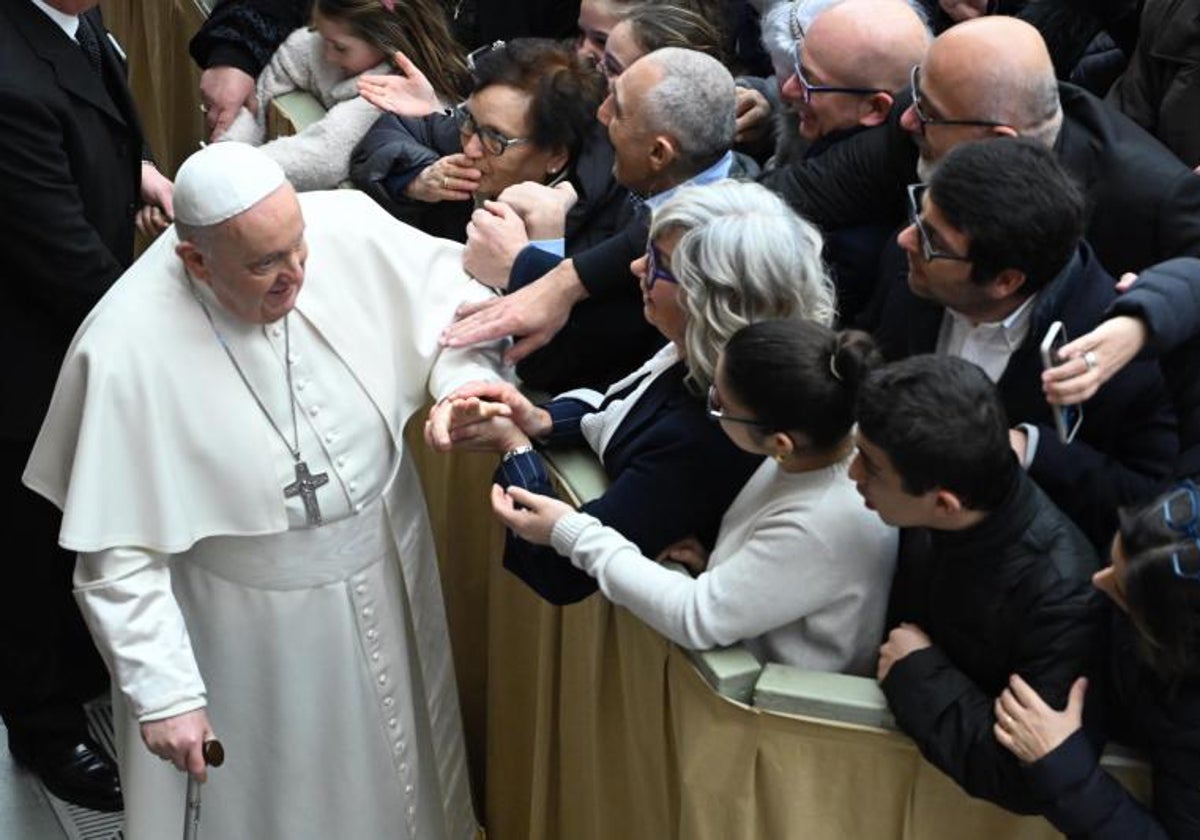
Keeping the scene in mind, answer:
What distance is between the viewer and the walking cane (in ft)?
9.46

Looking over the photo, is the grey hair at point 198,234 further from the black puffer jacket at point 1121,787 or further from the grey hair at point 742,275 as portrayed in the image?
the black puffer jacket at point 1121,787

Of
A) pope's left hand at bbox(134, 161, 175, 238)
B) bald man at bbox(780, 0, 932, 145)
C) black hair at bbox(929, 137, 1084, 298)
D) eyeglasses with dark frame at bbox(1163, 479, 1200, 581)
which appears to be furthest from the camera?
pope's left hand at bbox(134, 161, 175, 238)

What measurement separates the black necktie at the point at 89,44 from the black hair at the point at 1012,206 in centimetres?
205

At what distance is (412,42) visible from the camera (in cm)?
459

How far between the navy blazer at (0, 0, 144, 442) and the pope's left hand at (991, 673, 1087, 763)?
86.0 inches

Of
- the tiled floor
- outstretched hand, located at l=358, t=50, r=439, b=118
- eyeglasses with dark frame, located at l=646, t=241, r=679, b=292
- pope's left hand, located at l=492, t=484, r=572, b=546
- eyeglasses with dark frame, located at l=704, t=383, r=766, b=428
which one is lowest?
the tiled floor

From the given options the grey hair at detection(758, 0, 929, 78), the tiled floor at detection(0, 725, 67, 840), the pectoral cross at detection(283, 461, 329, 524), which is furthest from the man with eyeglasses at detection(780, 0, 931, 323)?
the tiled floor at detection(0, 725, 67, 840)

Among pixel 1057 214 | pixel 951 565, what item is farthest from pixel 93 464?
pixel 1057 214

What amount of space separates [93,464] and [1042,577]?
150 cm

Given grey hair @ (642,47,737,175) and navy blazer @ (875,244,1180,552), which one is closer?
navy blazer @ (875,244,1180,552)

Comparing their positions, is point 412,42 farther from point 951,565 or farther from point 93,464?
point 951,565

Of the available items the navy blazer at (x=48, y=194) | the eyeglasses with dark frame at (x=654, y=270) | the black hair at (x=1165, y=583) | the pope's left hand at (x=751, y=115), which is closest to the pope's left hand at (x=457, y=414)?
the eyeglasses with dark frame at (x=654, y=270)

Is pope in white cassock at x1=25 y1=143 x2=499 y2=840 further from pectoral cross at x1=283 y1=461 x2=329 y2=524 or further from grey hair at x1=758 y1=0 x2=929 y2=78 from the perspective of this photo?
grey hair at x1=758 y1=0 x2=929 y2=78

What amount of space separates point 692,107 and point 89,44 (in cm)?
144
